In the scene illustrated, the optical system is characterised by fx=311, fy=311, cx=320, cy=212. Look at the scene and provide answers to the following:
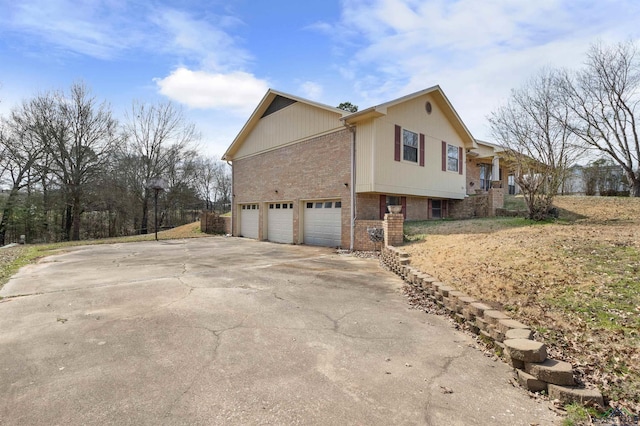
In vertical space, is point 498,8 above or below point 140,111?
below

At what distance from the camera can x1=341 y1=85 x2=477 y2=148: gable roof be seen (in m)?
11.2

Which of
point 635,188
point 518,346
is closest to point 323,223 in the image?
point 518,346

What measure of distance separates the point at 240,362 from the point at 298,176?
11971 millimetres

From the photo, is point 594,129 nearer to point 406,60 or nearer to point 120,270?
point 406,60

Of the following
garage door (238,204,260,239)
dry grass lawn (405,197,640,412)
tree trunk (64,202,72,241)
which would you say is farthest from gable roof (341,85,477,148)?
tree trunk (64,202,72,241)

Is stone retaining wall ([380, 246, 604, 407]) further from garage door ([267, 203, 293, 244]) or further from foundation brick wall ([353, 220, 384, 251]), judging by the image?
garage door ([267, 203, 293, 244])

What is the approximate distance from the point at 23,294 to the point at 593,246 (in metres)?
10.4

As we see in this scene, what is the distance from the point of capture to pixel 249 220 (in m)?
18.8

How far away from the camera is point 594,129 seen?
17.9m

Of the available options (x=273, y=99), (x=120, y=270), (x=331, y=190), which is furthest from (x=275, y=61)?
(x=120, y=270)

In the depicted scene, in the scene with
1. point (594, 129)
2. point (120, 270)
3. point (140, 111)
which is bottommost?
point (120, 270)

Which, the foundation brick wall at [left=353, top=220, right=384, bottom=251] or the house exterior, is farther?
the house exterior

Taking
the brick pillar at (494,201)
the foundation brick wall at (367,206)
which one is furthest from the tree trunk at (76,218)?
the brick pillar at (494,201)

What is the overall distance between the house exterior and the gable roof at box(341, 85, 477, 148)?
0.04 meters
